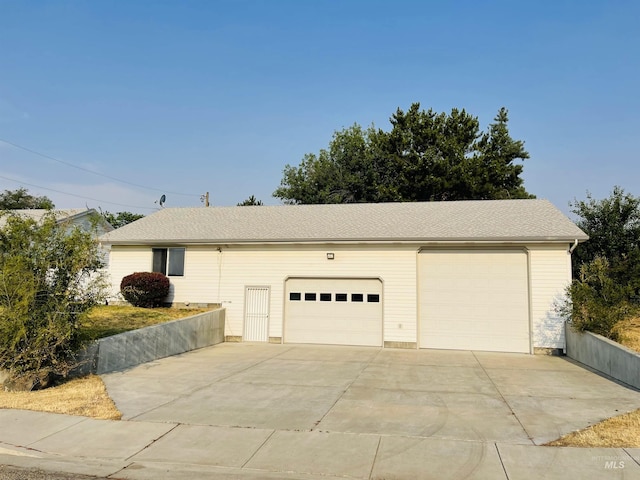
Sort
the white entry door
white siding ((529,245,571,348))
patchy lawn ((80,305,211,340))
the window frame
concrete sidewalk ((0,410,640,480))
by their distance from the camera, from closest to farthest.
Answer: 1. concrete sidewalk ((0,410,640,480))
2. patchy lawn ((80,305,211,340))
3. white siding ((529,245,571,348))
4. the white entry door
5. the window frame

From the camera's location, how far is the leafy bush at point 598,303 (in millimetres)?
11109

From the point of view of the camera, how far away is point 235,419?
674 cm

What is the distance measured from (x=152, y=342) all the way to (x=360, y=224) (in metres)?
8.34

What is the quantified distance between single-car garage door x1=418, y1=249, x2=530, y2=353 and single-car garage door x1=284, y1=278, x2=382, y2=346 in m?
1.62

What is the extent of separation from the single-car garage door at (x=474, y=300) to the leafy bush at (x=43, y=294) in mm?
9822

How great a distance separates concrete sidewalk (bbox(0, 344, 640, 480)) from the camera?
5.00 m

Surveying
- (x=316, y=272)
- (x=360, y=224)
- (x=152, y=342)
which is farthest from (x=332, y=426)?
(x=360, y=224)

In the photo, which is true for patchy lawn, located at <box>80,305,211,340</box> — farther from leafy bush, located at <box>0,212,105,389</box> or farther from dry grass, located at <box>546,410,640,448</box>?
dry grass, located at <box>546,410,640,448</box>

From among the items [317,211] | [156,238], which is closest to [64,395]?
[156,238]

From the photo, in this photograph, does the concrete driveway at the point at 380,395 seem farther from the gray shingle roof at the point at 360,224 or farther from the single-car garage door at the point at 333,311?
the gray shingle roof at the point at 360,224

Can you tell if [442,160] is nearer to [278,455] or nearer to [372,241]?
[372,241]

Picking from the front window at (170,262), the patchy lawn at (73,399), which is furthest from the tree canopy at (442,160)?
the patchy lawn at (73,399)

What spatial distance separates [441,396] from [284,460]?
3.98m

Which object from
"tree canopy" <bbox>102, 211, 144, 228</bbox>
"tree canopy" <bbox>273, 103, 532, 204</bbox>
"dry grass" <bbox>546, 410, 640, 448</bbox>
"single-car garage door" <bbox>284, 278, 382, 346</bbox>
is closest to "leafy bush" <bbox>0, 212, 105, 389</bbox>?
"single-car garage door" <bbox>284, 278, 382, 346</bbox>
